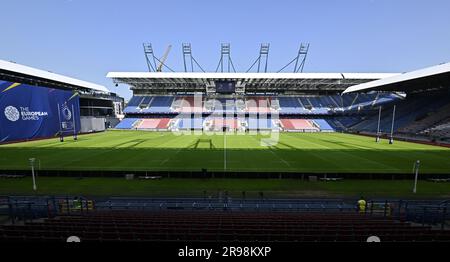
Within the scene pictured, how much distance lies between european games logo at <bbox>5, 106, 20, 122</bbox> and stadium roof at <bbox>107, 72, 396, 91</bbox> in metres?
28.0

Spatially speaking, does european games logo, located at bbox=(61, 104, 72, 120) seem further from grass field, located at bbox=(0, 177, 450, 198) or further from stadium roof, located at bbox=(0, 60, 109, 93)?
grass field, located at bbox=(0, 177, 450, 198)

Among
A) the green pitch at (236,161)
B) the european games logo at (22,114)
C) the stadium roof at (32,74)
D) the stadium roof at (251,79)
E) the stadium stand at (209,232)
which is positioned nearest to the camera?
the stadium stand at (209,232)

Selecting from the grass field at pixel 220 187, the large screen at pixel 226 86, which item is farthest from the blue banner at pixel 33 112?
the large screen at pixel 226 86

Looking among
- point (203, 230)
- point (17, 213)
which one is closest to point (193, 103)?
point (17, 213)

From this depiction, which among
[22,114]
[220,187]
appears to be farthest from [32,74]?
[220,187]

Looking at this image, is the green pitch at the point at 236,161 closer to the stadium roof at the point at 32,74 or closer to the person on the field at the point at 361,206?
the person on the field at the point at 361,206

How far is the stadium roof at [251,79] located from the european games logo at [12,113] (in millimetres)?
27994

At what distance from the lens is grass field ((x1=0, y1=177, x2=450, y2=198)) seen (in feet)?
55.4

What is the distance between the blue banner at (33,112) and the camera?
136ft

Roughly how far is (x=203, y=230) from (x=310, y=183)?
15.1 meters

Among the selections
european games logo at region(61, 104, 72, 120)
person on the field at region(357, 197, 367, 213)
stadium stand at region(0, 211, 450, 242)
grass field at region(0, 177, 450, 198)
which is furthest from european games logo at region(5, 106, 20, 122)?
person on the field at region(357, 197, 367, 213)

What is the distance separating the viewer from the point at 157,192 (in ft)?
56.6
